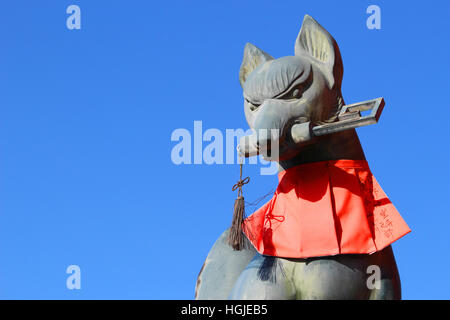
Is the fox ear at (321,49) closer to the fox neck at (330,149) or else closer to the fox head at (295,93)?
the fox head at (295,93)

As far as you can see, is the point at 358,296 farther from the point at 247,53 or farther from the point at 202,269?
the point at 247,53

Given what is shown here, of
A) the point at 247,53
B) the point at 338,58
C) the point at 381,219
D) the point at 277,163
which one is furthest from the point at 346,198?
the point at 247,53

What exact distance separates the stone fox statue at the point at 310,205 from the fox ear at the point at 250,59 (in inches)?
7.4

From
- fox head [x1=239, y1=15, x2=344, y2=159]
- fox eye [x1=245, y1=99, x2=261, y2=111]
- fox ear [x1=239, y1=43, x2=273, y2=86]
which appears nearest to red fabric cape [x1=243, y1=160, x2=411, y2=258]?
fox head [x1=239, y1=15, x2=344, y2=159]

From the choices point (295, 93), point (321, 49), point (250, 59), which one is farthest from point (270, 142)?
point (250, 59)

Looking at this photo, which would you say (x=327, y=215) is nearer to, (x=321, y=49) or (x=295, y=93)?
(x=295, y=93)

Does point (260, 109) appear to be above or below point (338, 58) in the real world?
below

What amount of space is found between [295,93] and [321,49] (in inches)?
16.6

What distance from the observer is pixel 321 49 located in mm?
4723

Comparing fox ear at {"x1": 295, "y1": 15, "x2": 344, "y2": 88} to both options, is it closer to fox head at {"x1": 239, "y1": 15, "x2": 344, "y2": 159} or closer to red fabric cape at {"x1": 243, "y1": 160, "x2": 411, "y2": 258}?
fox head at {"x1": 239, "y1": 15, "x2": 344, "y2": 159}

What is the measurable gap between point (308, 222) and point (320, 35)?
3.99ft

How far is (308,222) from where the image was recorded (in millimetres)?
4438

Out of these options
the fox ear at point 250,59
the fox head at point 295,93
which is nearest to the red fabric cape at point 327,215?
the fox head at point 295,93

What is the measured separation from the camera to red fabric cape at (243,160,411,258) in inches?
172
